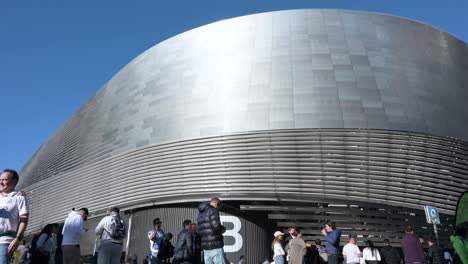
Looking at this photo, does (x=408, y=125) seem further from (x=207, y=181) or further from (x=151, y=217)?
(x=151, y=217)

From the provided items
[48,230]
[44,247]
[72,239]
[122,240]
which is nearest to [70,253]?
[72,239]

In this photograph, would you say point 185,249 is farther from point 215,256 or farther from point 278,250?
point 278,250

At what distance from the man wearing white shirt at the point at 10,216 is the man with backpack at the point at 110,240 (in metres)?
2.95

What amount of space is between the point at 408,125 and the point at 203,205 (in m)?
14.2

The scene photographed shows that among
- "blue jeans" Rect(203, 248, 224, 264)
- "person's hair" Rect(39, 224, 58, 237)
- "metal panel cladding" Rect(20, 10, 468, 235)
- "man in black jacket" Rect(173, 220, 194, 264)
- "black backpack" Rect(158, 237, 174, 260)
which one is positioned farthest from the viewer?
"metal panel cladding" Rect(20, 10, 468, 235)

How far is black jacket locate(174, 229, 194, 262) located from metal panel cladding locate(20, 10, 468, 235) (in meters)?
10.7

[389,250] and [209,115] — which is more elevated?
[209,115]

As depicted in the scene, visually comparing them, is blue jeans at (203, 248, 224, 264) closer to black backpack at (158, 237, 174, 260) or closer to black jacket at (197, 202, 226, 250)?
black jacket at (197, 202, 226, 250)

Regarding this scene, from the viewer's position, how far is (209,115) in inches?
800

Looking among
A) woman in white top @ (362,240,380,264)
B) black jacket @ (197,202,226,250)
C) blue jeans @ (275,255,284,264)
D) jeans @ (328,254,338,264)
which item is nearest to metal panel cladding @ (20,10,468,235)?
woman in white top @ (362,240,380,264)

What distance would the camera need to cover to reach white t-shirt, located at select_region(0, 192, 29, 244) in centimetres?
489

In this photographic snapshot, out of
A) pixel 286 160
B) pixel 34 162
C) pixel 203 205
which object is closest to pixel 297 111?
pixel 286 160

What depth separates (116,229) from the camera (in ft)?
26.0

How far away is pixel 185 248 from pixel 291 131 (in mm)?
11777
